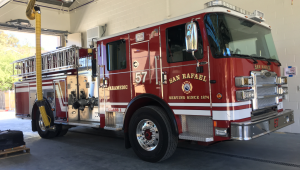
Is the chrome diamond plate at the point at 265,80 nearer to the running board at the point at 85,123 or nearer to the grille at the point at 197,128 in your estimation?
the grille at the point at 197,128

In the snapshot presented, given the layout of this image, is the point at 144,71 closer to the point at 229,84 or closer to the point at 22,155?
the point at 229,84

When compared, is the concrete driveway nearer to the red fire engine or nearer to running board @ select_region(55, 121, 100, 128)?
the red fire engine

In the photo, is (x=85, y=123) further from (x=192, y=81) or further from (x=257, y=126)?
(x=257, y=126)

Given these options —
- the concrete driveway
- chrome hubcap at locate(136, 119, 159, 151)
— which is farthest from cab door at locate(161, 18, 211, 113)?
the concrete driveway

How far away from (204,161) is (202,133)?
0.85m

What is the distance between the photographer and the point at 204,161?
477cm

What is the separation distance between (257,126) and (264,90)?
88cm

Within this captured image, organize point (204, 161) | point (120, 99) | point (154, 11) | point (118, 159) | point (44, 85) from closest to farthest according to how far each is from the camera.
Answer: point (204, 161) → point (118, 159) → point (120, 99) → point (44, 85) → point (154, 11)

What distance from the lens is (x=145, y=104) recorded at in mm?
5215

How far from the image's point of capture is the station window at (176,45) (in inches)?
174

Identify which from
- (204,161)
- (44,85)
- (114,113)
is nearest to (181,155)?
(204,161)

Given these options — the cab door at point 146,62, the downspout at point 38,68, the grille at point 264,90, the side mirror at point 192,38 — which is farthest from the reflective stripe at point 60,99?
the grille at point 264,90

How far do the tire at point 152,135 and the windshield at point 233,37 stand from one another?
1.52 m

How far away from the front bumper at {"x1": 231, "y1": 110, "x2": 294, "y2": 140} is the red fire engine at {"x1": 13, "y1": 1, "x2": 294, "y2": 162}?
15 mm
